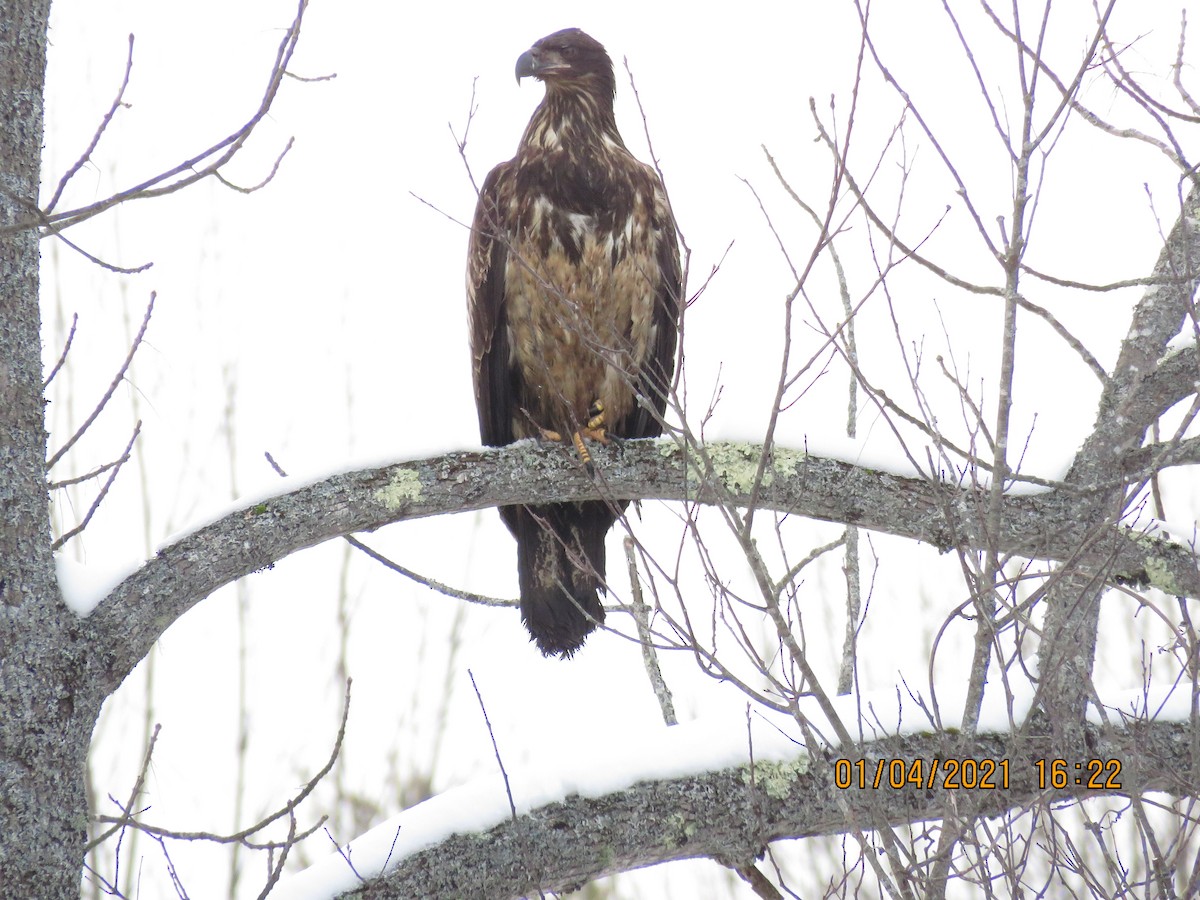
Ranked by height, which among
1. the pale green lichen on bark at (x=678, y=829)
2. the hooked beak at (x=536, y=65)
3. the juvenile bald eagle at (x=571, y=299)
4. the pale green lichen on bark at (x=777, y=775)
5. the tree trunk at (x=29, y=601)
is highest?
the hooked beak at (x=536, y=65)

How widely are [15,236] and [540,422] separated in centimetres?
209

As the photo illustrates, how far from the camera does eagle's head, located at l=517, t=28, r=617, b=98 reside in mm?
4562

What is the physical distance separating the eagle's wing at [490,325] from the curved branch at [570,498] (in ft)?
3.29

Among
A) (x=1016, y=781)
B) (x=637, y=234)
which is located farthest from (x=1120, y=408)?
(x=637, y=234)

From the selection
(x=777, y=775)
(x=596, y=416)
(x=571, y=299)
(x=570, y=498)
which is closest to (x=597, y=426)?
(x=596, y=416)

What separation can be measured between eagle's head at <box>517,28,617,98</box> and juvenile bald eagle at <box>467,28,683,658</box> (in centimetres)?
7

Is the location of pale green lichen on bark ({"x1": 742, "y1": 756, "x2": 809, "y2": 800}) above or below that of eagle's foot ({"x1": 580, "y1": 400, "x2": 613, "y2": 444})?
below

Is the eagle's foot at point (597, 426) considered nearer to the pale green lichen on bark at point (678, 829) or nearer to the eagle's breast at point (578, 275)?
the eagle's breast at point (578, 275)

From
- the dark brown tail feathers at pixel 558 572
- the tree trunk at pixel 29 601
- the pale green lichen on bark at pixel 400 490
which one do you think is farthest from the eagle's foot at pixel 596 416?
the tree trunk at pixel 29 601

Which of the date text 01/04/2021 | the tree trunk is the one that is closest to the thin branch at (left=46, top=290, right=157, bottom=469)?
the tree trunk

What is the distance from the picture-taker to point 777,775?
106 inches

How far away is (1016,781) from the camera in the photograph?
8.69ft

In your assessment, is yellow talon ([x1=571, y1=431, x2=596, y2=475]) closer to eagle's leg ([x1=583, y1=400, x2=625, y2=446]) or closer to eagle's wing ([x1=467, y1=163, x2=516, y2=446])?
eagle's leg ([x1=583, y1=400, x2=625, y2=446])

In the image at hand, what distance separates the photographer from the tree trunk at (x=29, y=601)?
2.27 meters
